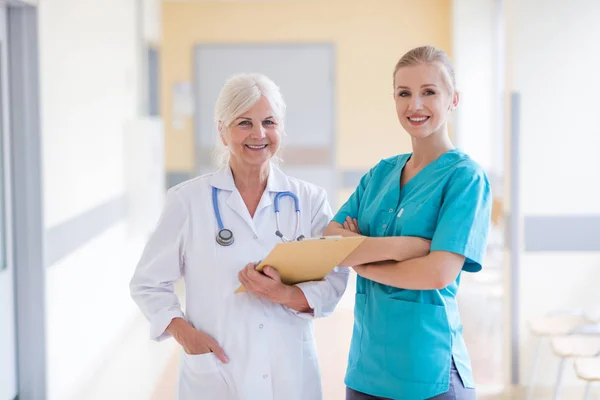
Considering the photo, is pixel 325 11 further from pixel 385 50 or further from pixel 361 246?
pixel 361 246

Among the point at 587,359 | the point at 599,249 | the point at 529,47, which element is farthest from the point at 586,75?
the point at 587,359

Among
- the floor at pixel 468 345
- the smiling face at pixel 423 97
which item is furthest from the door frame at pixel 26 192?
the smiling face at pixel 423 97

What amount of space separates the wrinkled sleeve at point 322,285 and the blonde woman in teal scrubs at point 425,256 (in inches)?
4.2

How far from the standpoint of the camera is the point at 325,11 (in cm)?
747

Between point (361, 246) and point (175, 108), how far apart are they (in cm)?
607

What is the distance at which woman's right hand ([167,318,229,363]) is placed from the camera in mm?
1756

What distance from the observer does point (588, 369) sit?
2.89 meters

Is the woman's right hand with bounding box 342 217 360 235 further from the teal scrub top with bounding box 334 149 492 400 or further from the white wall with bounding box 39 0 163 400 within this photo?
the white wall with bounding box 39 0 163 400

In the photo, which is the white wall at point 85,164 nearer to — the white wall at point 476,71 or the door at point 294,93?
the door at point 294,93

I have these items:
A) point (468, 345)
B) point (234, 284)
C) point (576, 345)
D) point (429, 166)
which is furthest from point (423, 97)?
point (468, 345)

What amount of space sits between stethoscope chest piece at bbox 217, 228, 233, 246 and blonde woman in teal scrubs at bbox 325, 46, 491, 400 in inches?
10.0

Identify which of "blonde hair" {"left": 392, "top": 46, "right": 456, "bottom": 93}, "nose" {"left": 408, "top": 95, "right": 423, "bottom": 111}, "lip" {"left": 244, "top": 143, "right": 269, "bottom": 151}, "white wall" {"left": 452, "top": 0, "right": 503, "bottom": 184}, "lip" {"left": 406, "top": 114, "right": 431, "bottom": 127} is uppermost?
"white wall" {"left": 452, "top": 0, "right": 503, "bottom": 184}

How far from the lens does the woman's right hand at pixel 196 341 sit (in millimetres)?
1756

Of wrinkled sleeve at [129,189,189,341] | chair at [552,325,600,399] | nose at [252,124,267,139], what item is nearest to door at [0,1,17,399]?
wrinkled sleeve at [129,189,189,341]
